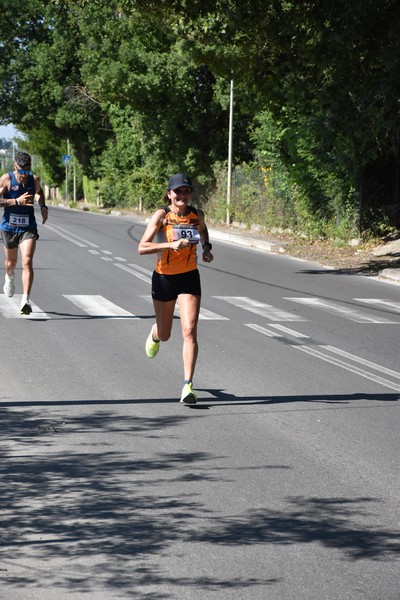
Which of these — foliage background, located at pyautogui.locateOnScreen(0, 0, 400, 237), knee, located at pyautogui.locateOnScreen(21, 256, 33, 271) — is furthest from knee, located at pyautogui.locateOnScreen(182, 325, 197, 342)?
foliage background, located at pyautogui.locateOnScreen(0, 0, 400, 237)

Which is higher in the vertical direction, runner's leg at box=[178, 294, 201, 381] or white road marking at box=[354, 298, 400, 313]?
runner's leg at box=[178, 294, 201, 381]

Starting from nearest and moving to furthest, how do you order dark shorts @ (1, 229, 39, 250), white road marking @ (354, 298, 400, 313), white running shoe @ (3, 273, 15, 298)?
1. dark shorts @ (1, 229, 39, 250)
2. white running shoe @ (3, 273, 15, 298)
3. white road marking @ (354, 298, 400, 313)

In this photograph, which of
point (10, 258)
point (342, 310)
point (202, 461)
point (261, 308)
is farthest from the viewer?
point (342, 310)

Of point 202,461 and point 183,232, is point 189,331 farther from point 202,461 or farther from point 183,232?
point 202,461

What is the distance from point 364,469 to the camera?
253 inches

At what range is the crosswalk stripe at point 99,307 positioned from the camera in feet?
44.5

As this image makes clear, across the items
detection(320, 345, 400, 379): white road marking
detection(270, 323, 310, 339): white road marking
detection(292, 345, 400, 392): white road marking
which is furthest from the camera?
detection(270, 323, 310, 339): white road marking

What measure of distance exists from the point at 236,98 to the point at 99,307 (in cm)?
2720

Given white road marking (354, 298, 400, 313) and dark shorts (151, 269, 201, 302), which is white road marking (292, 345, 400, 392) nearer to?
dark shorts (151, 269, 201, 302)

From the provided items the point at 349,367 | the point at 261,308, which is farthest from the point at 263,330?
the point at 349,367

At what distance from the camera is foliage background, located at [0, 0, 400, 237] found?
2064 centimetres

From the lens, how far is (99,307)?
14383mm

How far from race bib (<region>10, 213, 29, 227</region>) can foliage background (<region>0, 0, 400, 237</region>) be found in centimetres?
850

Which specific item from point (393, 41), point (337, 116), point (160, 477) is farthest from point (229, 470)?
point (337, 116)
